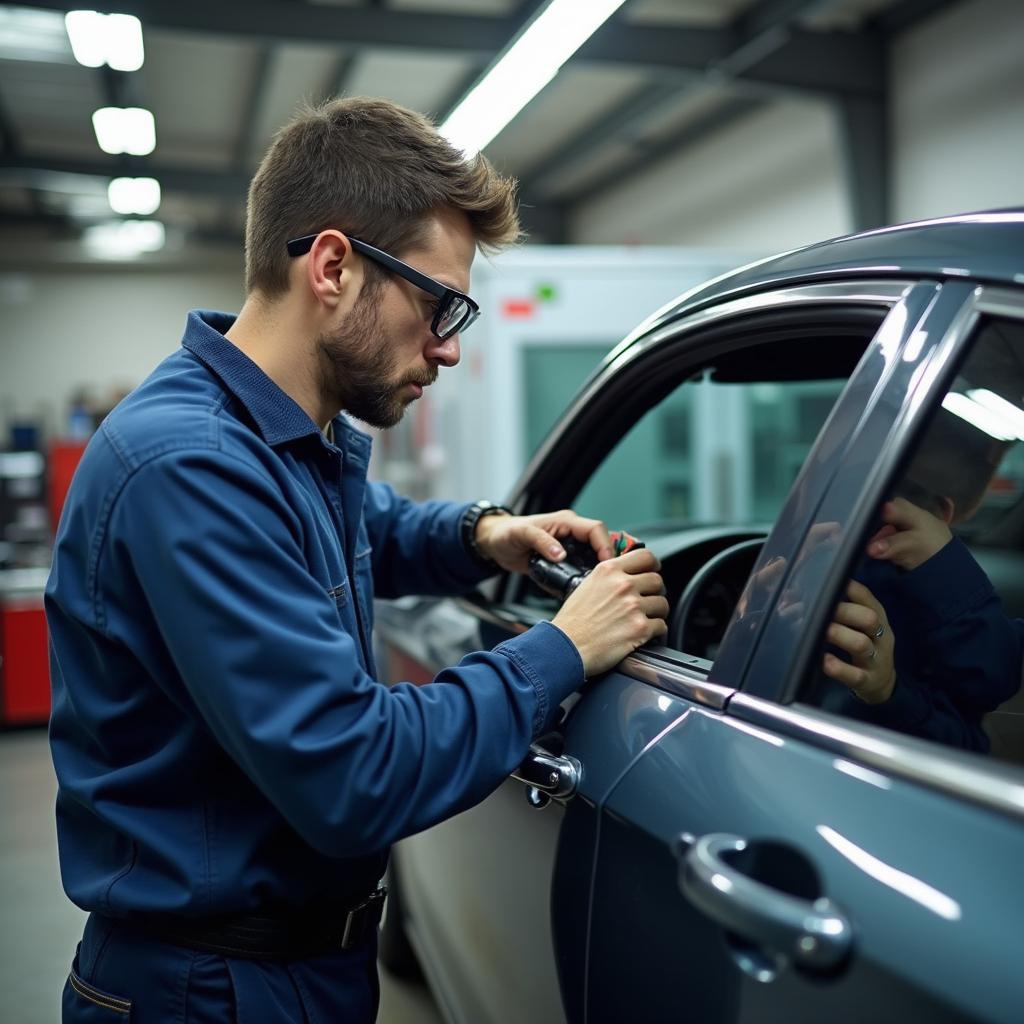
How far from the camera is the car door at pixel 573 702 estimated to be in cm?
114

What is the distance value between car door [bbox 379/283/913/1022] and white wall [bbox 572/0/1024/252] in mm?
3597

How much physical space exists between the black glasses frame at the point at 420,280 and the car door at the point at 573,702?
0.30 metres

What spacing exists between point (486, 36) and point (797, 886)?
508 cm

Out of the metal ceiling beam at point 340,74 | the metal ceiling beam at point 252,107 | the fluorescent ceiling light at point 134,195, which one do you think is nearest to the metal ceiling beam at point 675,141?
the metal ceiling beam at point 340,74

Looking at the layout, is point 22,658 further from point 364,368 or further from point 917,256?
point 917,256

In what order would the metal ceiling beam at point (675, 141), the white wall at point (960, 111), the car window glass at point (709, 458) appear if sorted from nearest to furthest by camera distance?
1. the white wall at point (960, 111)
2. the car window glass at point (709, 458)
3. the metal ceiling beam at point (675, 141)

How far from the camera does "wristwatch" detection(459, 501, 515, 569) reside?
1.86 m

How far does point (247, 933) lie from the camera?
1187 millimetres

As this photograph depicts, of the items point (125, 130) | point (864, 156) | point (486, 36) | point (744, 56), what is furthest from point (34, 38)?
point (864, 156)

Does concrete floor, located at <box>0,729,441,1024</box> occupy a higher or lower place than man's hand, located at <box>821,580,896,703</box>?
lower

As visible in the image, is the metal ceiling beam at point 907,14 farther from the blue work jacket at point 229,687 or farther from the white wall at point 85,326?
the white wall at point 85,326

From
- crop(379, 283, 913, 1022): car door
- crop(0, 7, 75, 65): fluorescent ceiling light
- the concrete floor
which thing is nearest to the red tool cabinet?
the concrete floor

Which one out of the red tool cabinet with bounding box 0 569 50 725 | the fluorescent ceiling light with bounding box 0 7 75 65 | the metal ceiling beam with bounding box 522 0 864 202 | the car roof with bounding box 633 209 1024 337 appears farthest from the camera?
the red tool cabinet with bounding box 0 569 50 725

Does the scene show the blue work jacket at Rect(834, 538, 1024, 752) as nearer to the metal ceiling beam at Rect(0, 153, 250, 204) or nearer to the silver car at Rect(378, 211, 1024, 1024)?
the silver car at Rect(378, 211, 1024, 1024)
